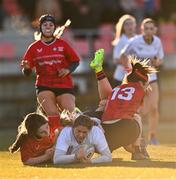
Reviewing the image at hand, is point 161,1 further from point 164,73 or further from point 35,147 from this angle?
point 35,147

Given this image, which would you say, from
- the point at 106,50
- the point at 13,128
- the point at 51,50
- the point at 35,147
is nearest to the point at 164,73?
the point at 106,50

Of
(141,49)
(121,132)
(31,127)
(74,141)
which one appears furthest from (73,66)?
(141,49)

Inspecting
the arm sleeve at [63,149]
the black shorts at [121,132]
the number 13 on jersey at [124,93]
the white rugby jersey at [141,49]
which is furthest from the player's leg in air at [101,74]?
the white rugby jersey at [141,49]

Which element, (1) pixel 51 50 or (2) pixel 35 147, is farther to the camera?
(1) pixel 51 50

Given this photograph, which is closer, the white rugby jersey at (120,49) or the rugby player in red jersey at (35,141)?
the rugby player in red jersey at (35,141)

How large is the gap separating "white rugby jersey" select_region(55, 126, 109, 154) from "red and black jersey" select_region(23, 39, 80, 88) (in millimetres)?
1927

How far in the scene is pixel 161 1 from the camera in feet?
77.8

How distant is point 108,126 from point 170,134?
605cm

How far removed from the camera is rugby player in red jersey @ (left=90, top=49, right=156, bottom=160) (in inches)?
479

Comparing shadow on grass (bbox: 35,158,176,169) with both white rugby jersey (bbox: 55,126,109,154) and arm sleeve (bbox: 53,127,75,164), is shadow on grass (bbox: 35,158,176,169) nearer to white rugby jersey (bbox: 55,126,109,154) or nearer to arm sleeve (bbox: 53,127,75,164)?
arm sleeve (bbox: 53,127,75,164)

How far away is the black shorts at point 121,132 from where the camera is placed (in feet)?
39.7

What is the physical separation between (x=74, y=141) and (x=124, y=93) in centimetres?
104

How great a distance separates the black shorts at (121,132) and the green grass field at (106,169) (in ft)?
0.76

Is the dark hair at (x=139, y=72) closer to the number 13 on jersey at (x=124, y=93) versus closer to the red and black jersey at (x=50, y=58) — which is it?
the number 13 on jersey at (x=124, y=93)
